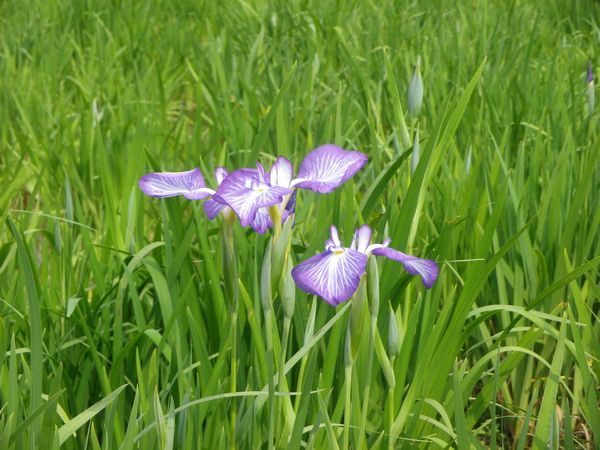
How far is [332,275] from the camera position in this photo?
0.76 metres

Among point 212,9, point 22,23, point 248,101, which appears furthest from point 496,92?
point 22,23

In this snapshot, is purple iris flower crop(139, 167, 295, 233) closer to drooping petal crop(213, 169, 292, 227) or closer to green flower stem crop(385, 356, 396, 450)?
drooping petal crop(213, 169, 292, 227)

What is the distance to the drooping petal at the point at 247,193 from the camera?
2.63 ft

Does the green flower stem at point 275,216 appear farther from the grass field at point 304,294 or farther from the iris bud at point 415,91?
the iris bud at point 415,91

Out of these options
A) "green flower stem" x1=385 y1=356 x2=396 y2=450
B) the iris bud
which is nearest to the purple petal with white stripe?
"green flower stem" x1=385 y1=356 x2=396 y2=450

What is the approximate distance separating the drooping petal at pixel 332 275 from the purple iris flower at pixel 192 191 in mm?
110

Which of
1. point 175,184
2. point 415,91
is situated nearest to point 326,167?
point 175,184

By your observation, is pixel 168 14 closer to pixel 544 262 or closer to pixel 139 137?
pixel 139 137

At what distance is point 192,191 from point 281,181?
0.33ft

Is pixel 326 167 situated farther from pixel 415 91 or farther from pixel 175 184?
pixel 415 91

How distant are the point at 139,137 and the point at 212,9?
2.26 metres

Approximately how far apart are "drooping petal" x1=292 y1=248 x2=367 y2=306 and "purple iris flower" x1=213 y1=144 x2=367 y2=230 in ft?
0.23

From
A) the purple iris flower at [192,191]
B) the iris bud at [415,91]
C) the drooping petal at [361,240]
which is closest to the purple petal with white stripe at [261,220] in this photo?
the purple iris flower at [192,191]

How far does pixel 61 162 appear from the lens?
2.04 meters
